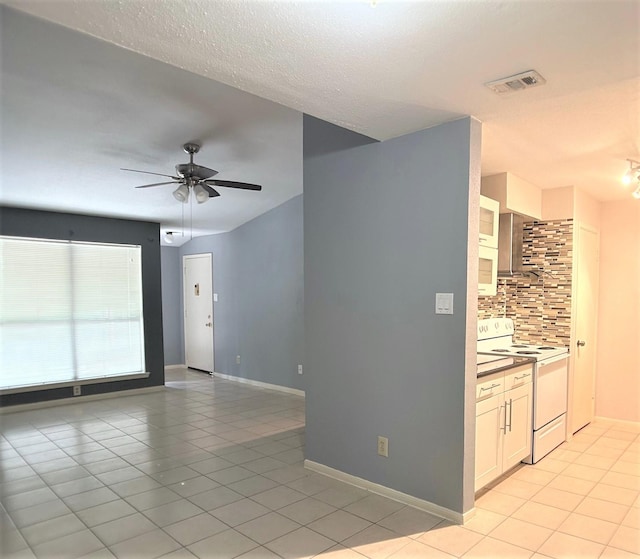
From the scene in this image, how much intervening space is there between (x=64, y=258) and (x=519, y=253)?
539 centimetres

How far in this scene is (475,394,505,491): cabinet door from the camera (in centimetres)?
283

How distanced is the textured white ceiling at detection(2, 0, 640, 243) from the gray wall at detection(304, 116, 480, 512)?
30 cm

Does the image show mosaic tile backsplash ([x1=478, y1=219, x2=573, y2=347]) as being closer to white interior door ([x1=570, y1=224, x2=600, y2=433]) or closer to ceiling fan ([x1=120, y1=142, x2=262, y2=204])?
white interior door ([x1=570, y1=224, x2=600, y2=433])

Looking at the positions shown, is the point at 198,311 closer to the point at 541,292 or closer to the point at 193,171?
the point at 193,171

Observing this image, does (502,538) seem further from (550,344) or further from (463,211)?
(550,344)

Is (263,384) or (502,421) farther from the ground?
(502,421)

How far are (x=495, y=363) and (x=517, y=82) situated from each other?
1.90 metres

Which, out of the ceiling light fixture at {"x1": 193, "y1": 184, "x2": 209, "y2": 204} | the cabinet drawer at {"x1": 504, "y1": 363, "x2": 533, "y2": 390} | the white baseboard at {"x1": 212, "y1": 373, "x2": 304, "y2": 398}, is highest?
the ceiling light fixture at {"x1": 193, "y1": 184, "x2": 209, "y2": 204}

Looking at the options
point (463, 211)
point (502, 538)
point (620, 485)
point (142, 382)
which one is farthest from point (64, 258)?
point (620, 485)

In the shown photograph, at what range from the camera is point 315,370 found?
3354 mm

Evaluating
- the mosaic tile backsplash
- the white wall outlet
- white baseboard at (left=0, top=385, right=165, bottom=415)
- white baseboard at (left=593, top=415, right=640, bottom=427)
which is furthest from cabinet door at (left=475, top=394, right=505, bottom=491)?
white baseboard at (left=0, top=385, right=165, bottom=415)

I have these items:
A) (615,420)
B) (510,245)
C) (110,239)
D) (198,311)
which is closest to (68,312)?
(110,239)

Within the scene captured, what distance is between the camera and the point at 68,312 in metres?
5.72

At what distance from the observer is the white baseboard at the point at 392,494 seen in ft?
8.51
